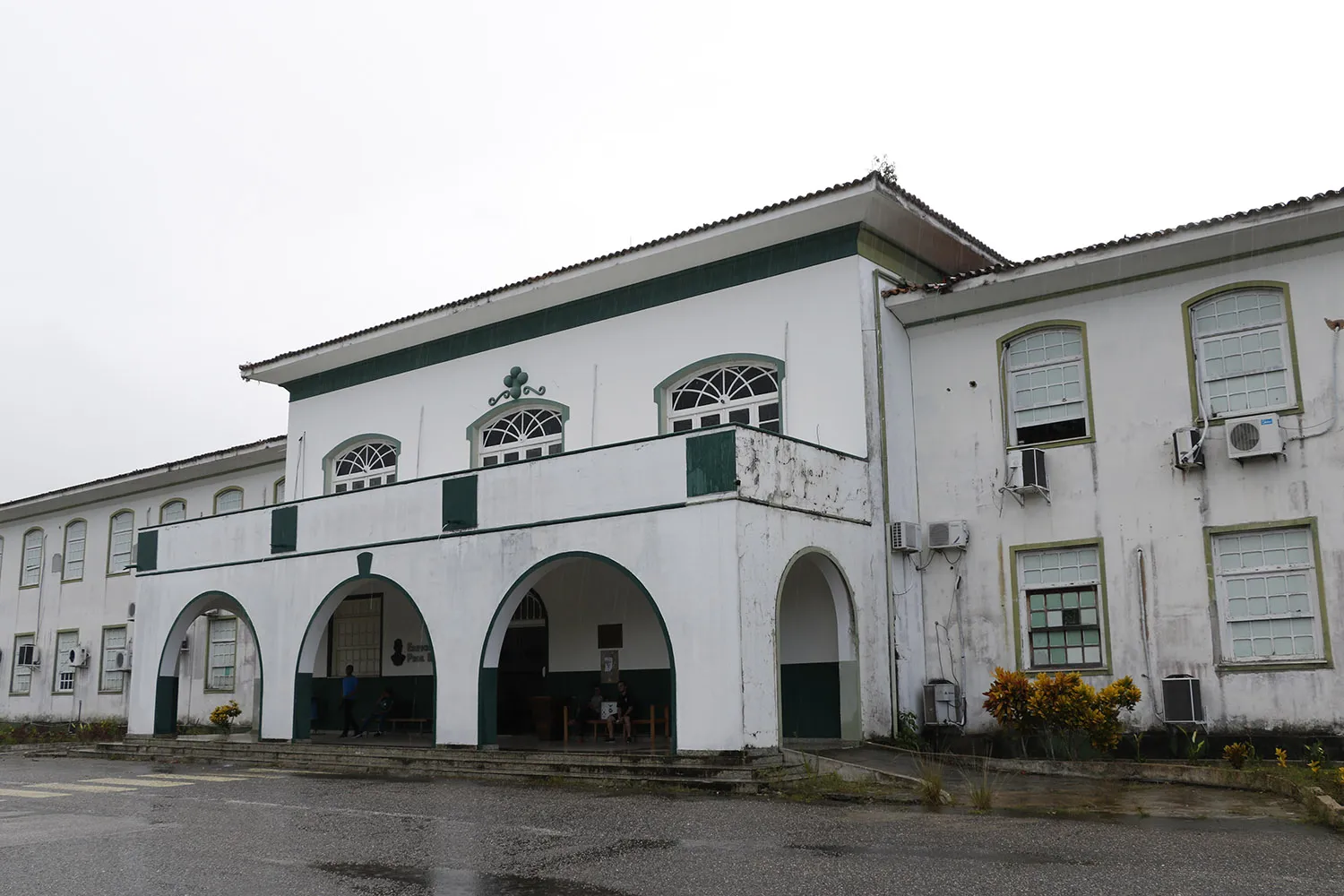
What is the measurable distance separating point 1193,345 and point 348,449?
14253 mm

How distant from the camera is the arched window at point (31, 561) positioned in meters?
30.8

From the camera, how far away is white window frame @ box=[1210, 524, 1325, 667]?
42.6 ft

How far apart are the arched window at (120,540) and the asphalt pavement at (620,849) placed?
17327 mm

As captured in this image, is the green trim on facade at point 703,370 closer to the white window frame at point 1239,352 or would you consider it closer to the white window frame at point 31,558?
the white window frame at point 1239,352

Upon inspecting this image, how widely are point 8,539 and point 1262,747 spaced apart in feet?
102

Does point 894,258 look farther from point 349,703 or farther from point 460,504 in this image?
point 349,703

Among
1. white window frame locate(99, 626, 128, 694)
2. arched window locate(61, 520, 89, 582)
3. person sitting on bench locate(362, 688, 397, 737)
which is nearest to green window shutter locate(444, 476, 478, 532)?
person sitting on bench locate(362, 688, 397, 737)

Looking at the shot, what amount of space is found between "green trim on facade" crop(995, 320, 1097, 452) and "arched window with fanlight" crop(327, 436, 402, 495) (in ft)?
34.0

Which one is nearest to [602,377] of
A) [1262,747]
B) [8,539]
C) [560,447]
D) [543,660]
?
[560,447]

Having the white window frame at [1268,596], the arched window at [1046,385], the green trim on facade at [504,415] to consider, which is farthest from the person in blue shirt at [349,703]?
→ the white window frame at [1268,596]

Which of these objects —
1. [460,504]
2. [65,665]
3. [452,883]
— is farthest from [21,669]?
[452,883]

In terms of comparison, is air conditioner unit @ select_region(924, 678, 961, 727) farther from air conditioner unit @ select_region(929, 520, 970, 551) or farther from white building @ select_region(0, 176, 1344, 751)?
air conditioner unit @ select_region(929, 520, 970, 551)

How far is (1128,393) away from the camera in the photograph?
14.3 meters

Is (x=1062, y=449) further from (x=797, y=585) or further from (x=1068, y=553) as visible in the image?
(x=797, y=585)
